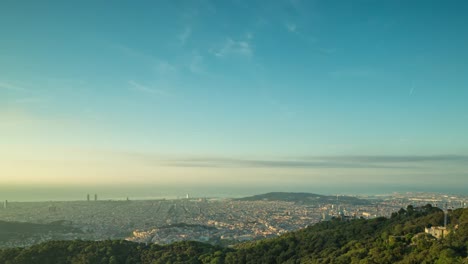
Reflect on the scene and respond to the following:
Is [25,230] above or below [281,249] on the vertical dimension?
below

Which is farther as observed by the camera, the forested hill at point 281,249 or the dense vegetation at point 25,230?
the dense vegetation at point 25,230

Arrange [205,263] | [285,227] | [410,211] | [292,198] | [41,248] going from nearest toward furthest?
[205,263], [41,248], [410,211], [285,227], [292,198]

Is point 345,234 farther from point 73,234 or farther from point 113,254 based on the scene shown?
point 73,234

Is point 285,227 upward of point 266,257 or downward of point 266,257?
downward

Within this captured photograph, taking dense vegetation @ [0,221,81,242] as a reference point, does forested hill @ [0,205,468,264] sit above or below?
above

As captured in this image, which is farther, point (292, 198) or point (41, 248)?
point (292, 198)

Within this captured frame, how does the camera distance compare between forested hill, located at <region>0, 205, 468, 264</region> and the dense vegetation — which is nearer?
forested hill, located at <region>0, 205, 468, 264</region>

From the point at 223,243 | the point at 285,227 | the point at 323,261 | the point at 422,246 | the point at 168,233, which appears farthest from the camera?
the point at 285,227

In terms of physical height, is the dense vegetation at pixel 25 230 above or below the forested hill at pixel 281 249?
below

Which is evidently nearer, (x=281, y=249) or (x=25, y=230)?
(x=281, y=249)


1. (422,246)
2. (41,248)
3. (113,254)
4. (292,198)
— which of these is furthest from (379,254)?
(292,198)
